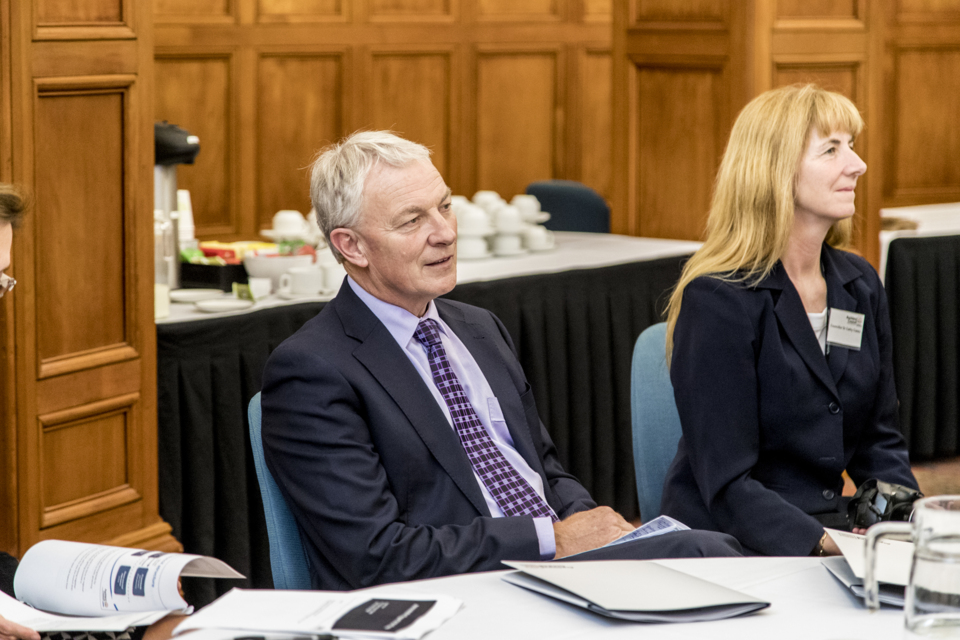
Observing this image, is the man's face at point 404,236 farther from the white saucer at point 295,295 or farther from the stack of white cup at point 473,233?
the stack of white cup at point 473,233

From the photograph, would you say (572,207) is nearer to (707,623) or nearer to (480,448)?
(480,448)

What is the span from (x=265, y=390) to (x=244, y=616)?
69 cm

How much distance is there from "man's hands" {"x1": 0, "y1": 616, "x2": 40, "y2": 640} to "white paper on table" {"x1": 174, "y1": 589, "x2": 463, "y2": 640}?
0.44m

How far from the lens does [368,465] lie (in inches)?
69.4

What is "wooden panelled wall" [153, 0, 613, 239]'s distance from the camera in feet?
19.4

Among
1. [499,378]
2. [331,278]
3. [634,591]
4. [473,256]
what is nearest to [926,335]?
[473,256]

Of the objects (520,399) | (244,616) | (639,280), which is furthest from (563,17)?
(244,616)

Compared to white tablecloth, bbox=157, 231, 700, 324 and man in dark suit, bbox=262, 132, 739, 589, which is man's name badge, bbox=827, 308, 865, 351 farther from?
white tablecloth, bbox=157, 231, 700, 324

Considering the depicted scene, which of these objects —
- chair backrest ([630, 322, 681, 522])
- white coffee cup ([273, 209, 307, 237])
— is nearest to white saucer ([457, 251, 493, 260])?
white coffee cup ([273, 209, 307, 237])

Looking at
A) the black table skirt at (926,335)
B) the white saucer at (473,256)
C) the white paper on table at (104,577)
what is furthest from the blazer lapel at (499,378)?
the black table skirt at (926,335)

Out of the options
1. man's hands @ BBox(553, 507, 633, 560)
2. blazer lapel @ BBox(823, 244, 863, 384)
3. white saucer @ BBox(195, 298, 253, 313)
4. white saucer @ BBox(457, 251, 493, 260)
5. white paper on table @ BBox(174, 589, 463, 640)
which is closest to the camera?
white paper on table @ BBox(174, 589, 463, 640)

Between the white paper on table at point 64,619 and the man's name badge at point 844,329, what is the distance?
4.47 ft

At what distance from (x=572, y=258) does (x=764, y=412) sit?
2.01 meters

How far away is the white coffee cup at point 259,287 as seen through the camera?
11.1 feet
